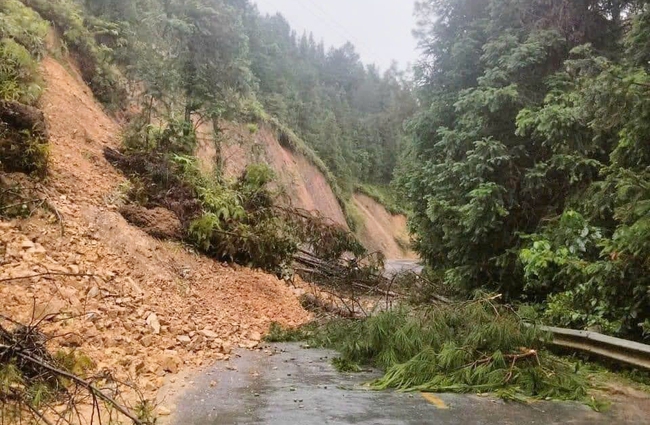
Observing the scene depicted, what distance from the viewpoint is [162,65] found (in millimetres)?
14203

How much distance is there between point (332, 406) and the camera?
5.17 metres

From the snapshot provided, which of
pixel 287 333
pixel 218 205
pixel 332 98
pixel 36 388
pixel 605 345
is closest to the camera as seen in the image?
pixel 36 388

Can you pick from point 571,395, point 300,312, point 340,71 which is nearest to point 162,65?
point 300,312

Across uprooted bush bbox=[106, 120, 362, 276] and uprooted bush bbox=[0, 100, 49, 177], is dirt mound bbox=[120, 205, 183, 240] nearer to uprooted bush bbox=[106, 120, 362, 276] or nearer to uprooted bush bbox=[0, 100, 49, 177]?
uprooted bush bbox=[106, 120, 362, 276]

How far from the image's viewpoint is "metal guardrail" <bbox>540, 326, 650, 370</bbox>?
6.16 metres

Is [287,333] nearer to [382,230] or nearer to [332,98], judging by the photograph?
[382,230]

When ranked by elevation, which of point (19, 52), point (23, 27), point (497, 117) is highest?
point (23, 27)

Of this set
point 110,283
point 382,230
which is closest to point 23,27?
point 110,283

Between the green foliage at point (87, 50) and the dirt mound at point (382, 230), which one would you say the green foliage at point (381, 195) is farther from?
the green foliage at point (87, 50)

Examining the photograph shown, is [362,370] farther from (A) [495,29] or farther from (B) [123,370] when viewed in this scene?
(A) [495,29]

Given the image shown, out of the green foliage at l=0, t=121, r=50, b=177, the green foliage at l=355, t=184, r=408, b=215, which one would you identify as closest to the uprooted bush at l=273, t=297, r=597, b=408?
the green foliage at l=0, t=121, r=50, b=177

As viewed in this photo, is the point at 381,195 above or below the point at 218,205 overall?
above

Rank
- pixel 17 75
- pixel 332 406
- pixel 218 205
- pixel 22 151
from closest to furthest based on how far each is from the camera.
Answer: pixel 332 406 < pixel 22 151 < pixel 17 75 < pixel 218 205

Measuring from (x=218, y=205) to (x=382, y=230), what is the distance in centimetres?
4006
